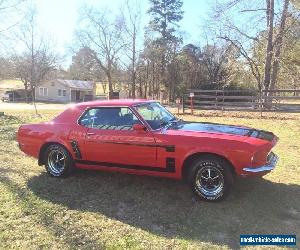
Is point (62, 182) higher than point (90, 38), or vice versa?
point (90, 38)

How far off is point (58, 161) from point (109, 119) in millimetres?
1316

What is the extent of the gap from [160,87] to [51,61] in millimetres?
23334

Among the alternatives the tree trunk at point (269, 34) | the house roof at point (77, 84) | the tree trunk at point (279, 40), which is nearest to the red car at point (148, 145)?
the tree trunk at point (269, 34)

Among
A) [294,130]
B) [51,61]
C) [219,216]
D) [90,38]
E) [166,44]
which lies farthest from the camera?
[51,61]

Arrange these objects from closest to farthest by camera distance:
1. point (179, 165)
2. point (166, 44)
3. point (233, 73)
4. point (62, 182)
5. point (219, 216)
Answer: point (219, 216)
point (179, 165)
point (62, 182)
point (233, 73)
point (166, 44)

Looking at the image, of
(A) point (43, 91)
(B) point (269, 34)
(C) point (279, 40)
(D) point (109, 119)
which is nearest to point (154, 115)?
(D) point (109, 119)

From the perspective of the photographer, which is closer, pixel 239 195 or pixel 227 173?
pixel 227 173

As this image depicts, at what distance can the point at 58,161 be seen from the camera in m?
7.41

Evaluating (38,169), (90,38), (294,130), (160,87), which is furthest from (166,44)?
(38,169)

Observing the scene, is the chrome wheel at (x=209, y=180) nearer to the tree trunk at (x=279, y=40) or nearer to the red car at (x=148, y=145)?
the red car at (x=148, y=145)

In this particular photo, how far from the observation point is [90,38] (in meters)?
55.8

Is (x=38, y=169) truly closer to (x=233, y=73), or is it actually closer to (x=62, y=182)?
(x=62, y=182)

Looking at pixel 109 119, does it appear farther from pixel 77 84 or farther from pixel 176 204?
pixel 77 84

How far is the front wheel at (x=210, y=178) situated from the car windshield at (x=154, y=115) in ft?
3.33
